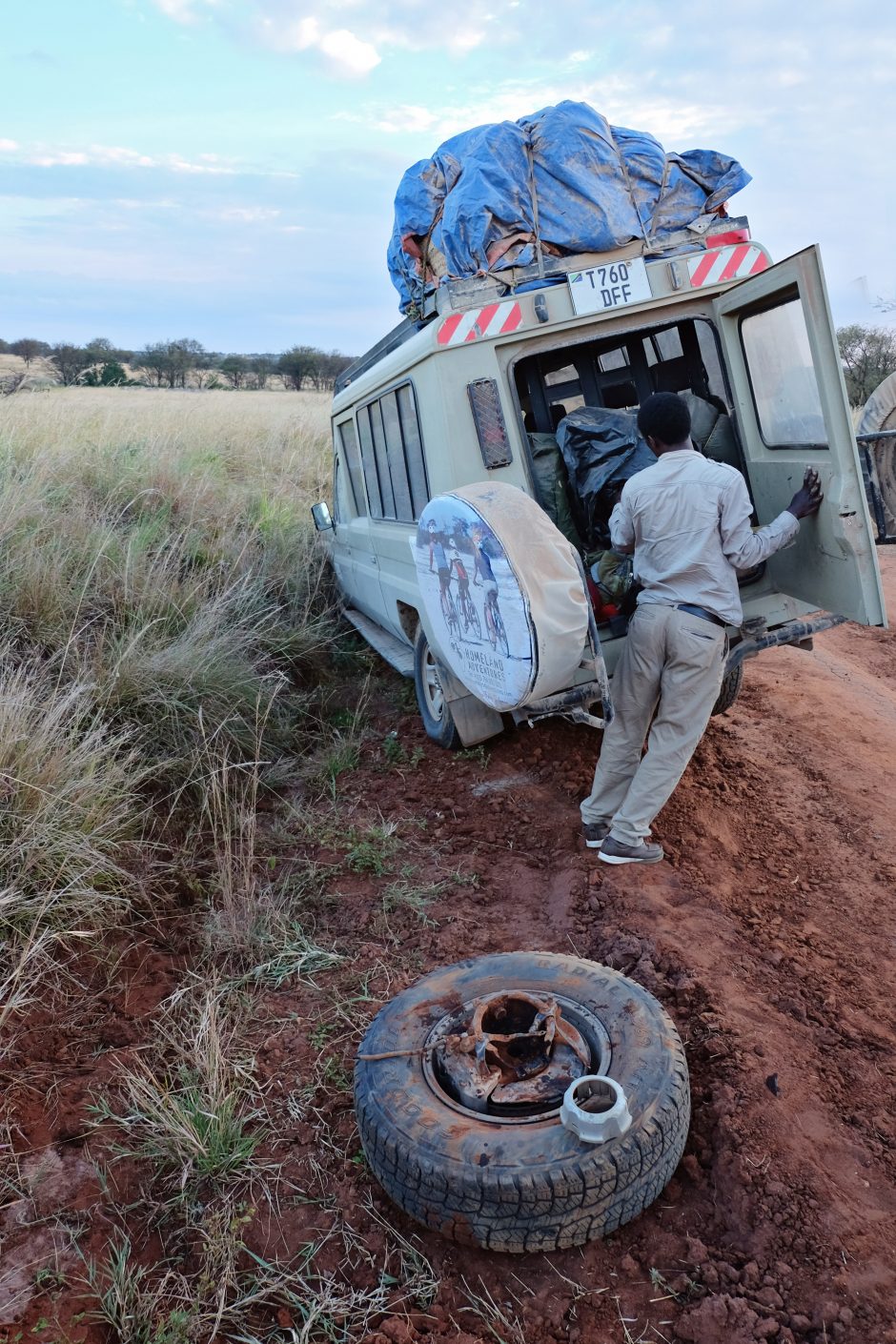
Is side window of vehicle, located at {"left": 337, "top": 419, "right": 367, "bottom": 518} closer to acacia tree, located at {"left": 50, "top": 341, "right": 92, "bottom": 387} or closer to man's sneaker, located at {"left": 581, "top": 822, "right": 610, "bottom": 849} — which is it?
man's sneaker, located at {"left": 581, "top": 822, "right": 610, "bottom": 849}

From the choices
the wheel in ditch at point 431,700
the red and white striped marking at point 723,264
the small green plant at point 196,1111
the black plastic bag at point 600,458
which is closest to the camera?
the small green plant at point 196,1111

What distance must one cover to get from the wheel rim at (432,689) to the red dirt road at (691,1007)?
246 millimetres

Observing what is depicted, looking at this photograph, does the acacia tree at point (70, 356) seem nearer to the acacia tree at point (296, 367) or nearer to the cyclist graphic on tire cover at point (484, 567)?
the acacia tree at point (296, 367)

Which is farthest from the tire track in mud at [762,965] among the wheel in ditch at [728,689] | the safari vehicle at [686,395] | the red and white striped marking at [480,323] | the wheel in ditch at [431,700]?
the red and white striped marking at [480,323]

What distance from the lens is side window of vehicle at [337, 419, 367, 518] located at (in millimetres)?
6895

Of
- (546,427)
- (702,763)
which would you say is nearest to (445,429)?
(546,427)

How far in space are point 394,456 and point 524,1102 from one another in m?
3.93

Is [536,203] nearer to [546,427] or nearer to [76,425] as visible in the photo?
[546,427]

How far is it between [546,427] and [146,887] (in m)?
3.46

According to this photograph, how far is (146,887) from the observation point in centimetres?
390

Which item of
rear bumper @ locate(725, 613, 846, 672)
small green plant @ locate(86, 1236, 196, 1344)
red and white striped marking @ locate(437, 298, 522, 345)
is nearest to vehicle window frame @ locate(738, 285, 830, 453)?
rear bumper @ locate(725, 613, 846, 672)

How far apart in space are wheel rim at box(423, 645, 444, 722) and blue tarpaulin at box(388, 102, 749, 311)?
6.30ft

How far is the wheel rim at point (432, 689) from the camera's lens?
5.24 m

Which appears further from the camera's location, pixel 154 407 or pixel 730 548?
pixel 154 407
